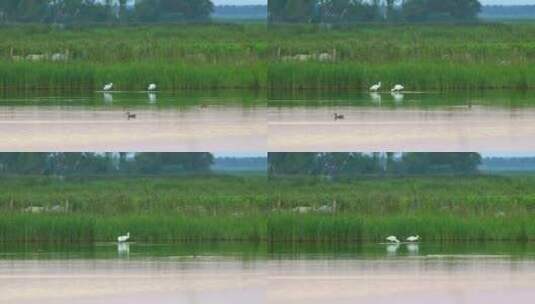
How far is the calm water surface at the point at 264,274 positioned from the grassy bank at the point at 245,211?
0.90ft

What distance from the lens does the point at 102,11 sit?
29.2 m

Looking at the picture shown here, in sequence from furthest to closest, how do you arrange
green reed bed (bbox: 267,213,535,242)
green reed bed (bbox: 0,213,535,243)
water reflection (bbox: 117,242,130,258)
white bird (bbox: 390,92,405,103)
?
white bird (bbox: 390,92,405,103) → green reed bed (bbox: 267,213,535,242) → green reed bed (bbox: 0,213,535,243) → water reflection (bbox: 117,242,130,258)

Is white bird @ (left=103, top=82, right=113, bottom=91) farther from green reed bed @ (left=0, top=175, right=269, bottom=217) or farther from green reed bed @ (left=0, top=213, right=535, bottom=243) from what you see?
green reed bed @ (left=0, top=213, right=535, bottom=243)

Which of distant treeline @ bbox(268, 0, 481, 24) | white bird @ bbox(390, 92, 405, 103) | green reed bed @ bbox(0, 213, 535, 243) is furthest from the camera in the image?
white bird @ bbox(390, 92, 405, 103)

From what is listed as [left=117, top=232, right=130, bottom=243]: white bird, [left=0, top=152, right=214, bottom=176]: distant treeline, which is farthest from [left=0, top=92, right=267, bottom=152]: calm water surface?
[left=117, top=232, right=130, bottom=243]: white bird

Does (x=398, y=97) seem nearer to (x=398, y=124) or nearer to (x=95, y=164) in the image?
(x=398, y=124)

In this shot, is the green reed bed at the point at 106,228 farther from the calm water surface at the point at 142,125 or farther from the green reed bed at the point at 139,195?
the calm water surface at the point at 142,125

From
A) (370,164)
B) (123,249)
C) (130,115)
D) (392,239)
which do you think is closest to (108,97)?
(130,115)

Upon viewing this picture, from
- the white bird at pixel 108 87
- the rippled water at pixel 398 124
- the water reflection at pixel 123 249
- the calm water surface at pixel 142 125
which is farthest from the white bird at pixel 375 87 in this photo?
the water reflection at pixel 123 249

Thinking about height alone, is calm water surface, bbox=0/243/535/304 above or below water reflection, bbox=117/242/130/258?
above

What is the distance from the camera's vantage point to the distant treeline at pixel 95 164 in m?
27.8

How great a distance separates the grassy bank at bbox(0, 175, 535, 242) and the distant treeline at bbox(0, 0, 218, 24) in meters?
1.70

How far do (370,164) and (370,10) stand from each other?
1.70 metres

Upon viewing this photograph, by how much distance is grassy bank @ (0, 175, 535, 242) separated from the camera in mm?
26391
